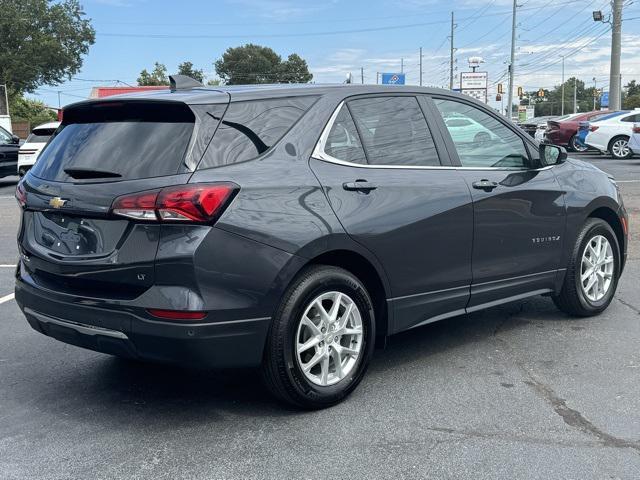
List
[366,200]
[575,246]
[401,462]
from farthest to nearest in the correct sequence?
[575,246] → [366,200] → [401,462]

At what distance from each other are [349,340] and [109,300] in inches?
52.2

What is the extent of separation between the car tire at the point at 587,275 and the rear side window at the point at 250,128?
2622 millimetres

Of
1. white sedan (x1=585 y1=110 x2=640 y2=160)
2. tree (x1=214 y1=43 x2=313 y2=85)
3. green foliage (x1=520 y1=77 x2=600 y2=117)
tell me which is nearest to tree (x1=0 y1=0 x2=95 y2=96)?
tree (x1=214 y1=43 x2=313 y2=85)

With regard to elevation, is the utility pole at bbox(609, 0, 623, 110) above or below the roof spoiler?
above

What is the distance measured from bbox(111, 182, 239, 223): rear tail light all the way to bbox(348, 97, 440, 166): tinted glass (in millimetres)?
1111

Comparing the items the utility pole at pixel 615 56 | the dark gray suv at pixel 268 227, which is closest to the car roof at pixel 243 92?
the dark gray suv at pixel 268 227

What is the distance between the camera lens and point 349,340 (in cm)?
398

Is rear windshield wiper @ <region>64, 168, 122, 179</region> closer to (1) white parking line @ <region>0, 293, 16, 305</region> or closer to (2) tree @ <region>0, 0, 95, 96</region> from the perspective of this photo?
(1) white parking line @ <region>0, 293, 16, 305</region>

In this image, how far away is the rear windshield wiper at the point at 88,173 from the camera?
357cm

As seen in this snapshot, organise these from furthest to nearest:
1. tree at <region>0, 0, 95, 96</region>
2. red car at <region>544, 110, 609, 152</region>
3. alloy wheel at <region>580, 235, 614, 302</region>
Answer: tree at <region>0, 0, 95, 96</region> < red car at <region>544, 110, 609, 152</region> < alloy wheel at <region>580, 235, 614, 302</region>

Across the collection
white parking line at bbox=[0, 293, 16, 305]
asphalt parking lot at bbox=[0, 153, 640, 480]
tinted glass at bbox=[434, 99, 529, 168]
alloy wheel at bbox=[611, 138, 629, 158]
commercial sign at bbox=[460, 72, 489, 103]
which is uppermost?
commercial sign at bbox=[460, 72, 489, 103]

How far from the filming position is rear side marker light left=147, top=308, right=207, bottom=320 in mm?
3324

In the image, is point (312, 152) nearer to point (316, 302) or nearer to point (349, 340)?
point (316, 302)

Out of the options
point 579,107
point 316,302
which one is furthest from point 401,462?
point 579,107
